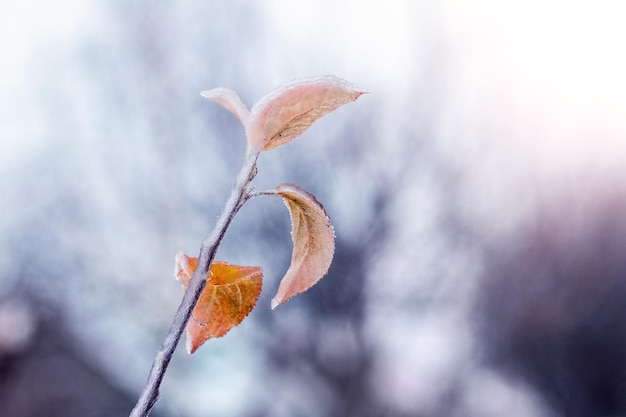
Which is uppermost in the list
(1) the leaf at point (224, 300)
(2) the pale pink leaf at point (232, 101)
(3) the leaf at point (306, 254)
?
(2) the pale pink leaf at point (232, 101)

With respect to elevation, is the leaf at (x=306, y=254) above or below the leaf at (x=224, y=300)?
above
